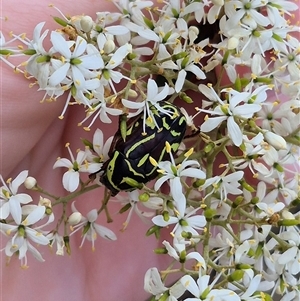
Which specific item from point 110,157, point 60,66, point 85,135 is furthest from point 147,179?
point 85,135

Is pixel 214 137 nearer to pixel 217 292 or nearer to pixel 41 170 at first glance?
pixel 217 292

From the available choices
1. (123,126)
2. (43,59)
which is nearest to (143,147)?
(123,126)

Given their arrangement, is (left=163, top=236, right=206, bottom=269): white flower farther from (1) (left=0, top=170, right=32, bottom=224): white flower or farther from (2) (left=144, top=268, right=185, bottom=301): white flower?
(1) (left=0, top=170, right=32, bottom=224): white flower

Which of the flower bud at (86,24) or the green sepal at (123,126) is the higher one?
the flower bud at (86,24)

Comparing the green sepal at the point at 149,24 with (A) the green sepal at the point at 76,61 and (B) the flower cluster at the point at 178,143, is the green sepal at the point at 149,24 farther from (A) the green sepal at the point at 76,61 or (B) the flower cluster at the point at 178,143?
(A) the green sepal at the point at 76,61

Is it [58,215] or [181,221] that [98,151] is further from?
[58,215]

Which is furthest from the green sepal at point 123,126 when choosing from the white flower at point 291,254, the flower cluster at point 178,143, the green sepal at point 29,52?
the white flower at point 291,254

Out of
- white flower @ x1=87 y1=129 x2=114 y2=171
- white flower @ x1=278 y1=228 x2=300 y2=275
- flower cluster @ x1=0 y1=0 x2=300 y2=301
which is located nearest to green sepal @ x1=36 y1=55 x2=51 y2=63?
flower cluster @ x1=0 y1=0 x2=300 y2=301

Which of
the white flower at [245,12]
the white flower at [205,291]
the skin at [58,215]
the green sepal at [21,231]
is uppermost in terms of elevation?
the white flower at [245,12]
